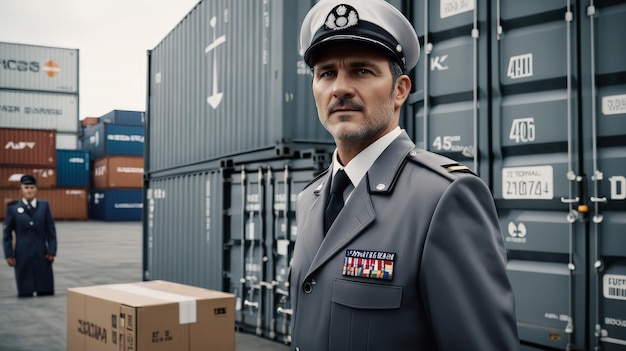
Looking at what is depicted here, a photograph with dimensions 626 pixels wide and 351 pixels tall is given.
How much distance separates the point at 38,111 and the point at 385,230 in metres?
41.5

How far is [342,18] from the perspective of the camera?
1.47 m

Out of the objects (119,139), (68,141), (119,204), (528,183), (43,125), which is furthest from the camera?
(68,141)

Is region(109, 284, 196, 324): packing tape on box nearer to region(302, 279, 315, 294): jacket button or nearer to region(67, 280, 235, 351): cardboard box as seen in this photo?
region(67, 280, 235, 351): cardboard box

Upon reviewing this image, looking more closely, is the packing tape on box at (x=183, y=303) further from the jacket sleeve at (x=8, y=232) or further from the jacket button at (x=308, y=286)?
the jacket sleeve at (x=8, y=232)

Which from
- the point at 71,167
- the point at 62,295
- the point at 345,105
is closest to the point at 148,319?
the point at 345,105

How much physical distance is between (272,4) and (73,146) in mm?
37925

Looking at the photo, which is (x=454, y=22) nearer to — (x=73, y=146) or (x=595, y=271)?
(x=595, y=271)

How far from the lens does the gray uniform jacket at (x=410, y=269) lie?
124cm

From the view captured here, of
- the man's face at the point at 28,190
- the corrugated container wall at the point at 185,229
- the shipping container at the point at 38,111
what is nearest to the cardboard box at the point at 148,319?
the corrugated container wall at the point at 185,229

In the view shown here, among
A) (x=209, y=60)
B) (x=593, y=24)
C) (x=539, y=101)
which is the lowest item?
(x=539, y=101)

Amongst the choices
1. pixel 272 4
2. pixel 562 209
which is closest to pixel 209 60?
pixel 272 4

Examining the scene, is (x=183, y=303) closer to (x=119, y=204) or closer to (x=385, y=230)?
(x=385, y=230)

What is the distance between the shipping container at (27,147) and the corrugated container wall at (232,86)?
91.1 ft

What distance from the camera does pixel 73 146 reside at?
4141 centimetres
